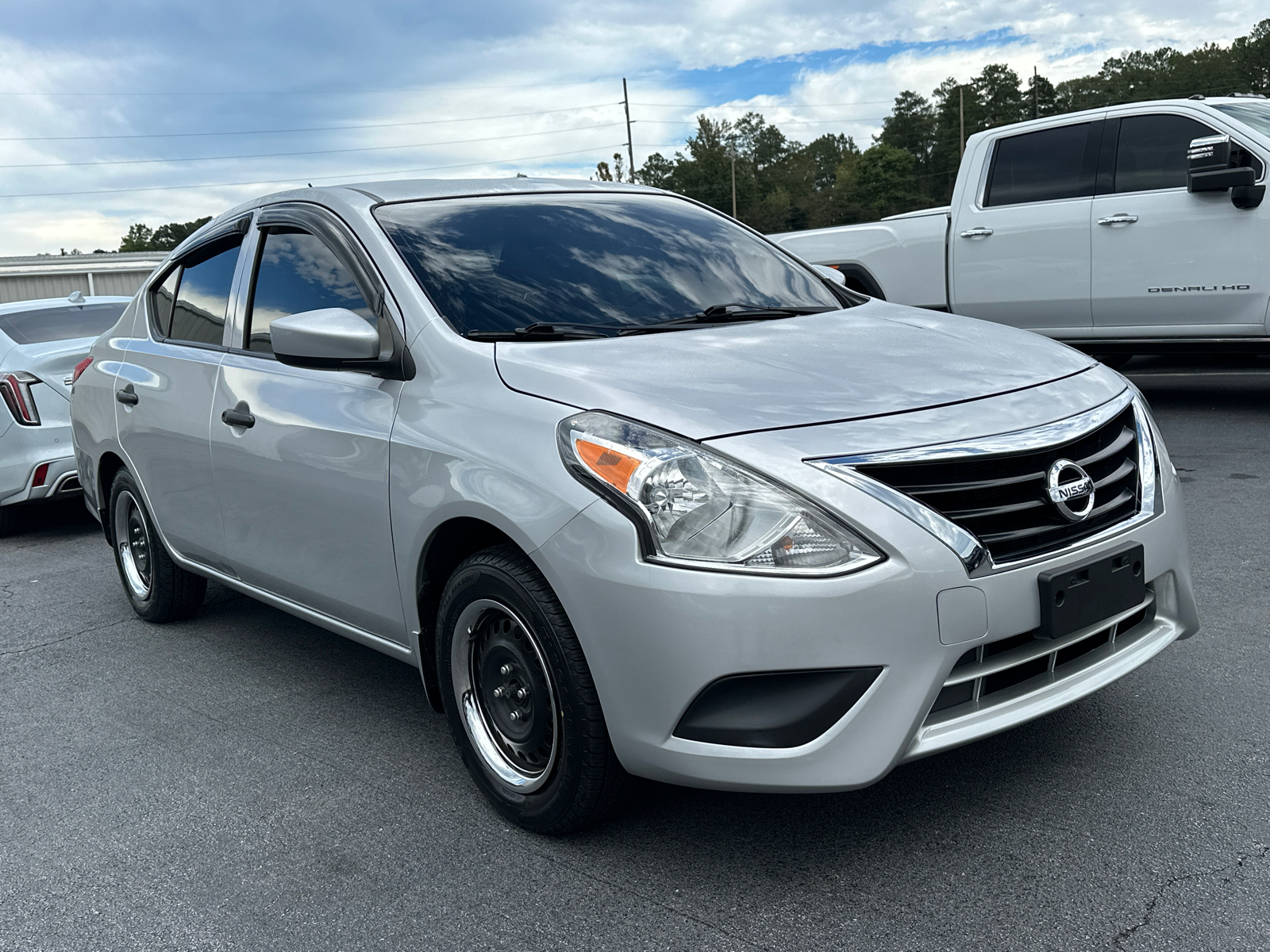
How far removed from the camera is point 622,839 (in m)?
2.88

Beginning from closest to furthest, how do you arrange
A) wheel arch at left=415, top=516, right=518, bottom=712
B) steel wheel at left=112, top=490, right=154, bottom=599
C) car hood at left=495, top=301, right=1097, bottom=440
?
car hood at left=495, top=301, right=1097, bottom=440 < wheel arch at left=415, top=516, right=518, bottom=712 < steel wheel at left=112, top=490, right=154, bottom=599

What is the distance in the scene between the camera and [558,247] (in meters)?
3.66

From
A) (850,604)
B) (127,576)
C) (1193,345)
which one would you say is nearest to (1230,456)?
(1193,345)

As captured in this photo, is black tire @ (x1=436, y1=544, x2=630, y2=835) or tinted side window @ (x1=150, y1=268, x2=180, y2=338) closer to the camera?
black tire @ (x1=436, y1=544, x2=630, y2=835)

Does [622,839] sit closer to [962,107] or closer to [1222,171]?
[1222,171]

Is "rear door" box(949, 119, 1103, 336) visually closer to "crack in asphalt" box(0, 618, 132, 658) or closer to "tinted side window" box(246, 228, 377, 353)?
"tinted side window" box(246, 228, 377, 353)

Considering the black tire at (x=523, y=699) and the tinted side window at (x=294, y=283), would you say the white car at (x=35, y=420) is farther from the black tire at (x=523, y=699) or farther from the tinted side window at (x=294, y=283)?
the black tire at (x=523, y=699)

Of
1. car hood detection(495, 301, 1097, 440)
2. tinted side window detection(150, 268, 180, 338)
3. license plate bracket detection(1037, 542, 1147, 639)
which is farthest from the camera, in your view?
tinted side window detection(150, 268, 180, 338)

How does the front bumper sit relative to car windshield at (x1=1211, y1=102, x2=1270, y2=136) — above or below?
below

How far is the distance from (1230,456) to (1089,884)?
16.6 ft

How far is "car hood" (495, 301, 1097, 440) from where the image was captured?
2646 millimetres

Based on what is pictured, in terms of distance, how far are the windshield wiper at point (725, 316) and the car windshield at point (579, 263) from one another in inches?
1.1

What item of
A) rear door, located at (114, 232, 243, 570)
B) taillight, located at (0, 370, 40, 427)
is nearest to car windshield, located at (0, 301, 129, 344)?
taillight, located at (0, 370, 40, 427)

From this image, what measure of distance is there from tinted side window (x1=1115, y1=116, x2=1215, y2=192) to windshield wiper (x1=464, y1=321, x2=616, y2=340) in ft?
19.7
